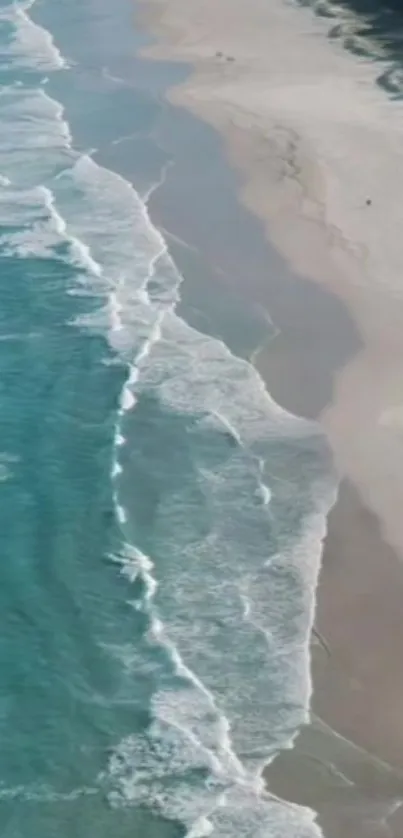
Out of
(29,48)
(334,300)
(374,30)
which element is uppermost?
(334,300)

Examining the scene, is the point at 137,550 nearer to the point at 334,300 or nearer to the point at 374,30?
the point at 334,300

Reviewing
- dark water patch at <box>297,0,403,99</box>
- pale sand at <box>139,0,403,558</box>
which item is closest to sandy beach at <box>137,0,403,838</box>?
pale sand at <box>139,0,403,558</box>

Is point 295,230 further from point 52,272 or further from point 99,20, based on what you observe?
point 99,20

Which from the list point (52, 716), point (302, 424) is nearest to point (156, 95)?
point (302, 424)

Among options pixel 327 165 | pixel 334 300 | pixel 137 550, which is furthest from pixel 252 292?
pixel 137 550

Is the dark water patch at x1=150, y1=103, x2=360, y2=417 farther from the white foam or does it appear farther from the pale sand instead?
the white foam

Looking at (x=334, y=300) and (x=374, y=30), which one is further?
(x=374, y=30)
